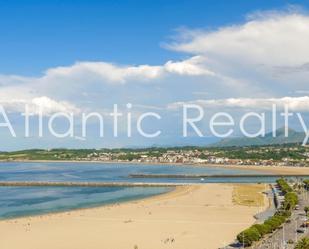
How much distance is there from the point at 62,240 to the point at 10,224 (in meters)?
14.9

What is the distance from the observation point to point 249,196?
95312 mm

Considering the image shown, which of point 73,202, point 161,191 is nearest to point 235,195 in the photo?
point 161,191

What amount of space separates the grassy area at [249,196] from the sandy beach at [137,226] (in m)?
0.95

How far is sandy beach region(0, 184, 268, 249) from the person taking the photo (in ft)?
169

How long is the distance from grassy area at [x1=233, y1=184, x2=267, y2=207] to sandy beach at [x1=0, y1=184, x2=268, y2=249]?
0.95m

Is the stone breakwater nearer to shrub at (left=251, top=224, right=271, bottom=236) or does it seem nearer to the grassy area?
the grassy area

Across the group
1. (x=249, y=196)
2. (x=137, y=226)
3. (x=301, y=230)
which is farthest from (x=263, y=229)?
(x=249, y=196)

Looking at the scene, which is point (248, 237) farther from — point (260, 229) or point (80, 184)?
point (80, 184)

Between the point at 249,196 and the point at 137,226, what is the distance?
39.1 meters

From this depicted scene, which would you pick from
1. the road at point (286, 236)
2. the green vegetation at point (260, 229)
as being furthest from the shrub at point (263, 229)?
the road at point (286, 236)

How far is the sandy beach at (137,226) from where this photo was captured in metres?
51.6

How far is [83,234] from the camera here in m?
56.4

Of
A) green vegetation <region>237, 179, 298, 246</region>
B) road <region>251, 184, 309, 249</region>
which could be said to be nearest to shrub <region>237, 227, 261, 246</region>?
green vegetation <region>237, 179, 298, 246</region>

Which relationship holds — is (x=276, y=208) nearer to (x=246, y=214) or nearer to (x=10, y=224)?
(x=246, y=214)
